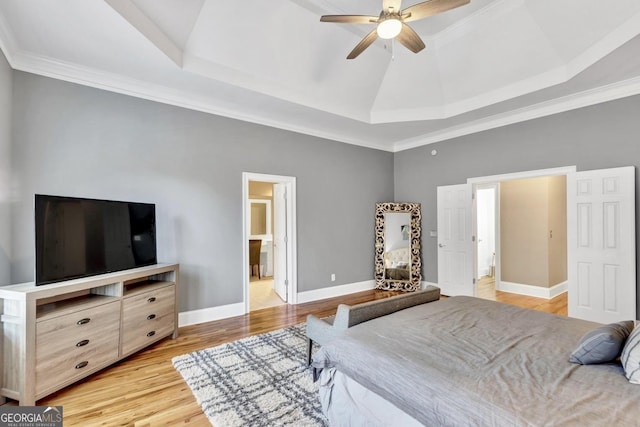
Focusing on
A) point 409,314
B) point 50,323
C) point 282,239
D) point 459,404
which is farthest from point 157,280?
point 459,404

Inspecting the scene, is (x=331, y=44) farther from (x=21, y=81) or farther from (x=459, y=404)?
(x=459, y=404)

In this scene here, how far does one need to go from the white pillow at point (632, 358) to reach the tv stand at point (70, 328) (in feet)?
11.6

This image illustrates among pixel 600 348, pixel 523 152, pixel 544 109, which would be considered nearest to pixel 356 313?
pixel 600 348

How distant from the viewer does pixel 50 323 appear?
7.09 ft

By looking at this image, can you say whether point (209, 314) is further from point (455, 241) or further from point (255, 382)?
point (455, 241)

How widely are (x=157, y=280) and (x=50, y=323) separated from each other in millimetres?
1207

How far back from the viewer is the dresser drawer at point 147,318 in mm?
2725

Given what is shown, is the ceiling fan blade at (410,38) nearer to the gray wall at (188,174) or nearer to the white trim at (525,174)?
the gray wall at (188,174)

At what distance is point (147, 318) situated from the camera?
293 centimetres

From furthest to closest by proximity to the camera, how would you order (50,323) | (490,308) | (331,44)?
1. (331,44)
2. (490,308)
3. (50,323)

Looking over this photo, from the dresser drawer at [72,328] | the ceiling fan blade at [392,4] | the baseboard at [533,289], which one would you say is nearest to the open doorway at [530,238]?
the baseboard at [533,289]

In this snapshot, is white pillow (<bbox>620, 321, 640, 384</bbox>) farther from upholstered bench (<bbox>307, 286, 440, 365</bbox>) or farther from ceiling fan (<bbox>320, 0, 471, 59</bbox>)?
ceiling fan (<bbox>320, 0, 471, 59</bbox>)

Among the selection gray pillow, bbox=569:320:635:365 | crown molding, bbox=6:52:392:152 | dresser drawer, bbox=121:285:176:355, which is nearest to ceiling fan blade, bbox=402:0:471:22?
gray pillow, bbox=569:320:635:365

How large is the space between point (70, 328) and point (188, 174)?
2.03 metres
